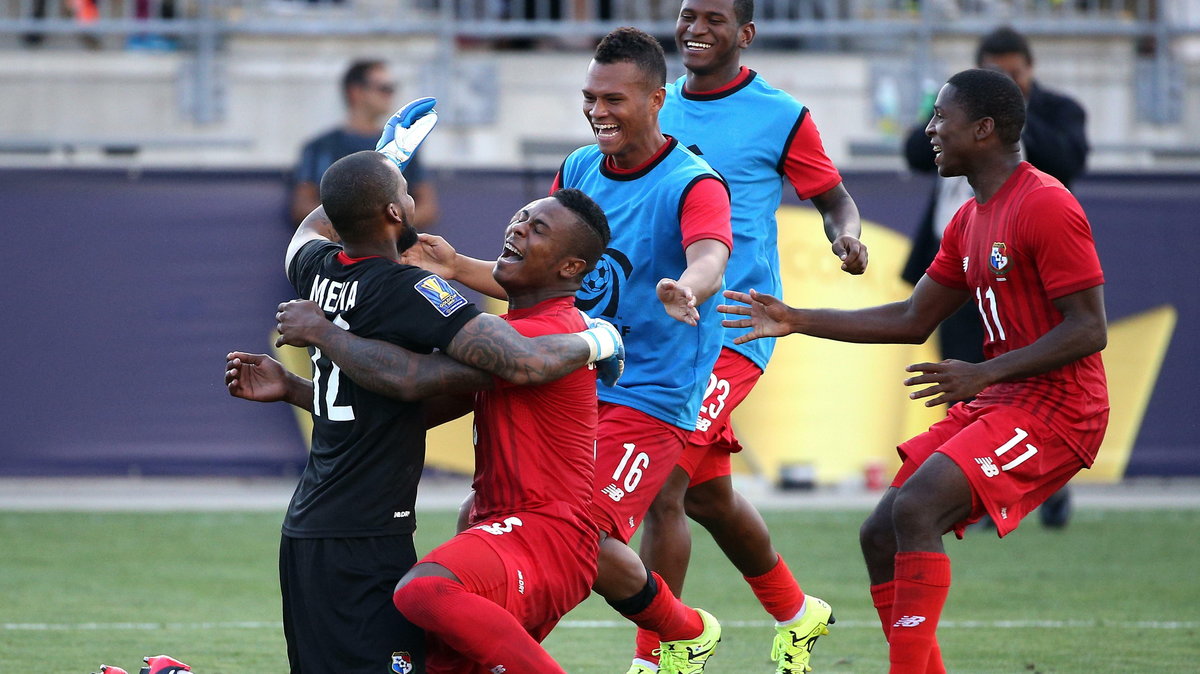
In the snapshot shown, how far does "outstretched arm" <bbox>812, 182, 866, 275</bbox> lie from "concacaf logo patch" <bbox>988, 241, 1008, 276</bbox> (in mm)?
423

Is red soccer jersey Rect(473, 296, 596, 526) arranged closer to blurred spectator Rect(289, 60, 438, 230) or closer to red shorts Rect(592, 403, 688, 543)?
red shorts Rect(592, 403, 688, 543)

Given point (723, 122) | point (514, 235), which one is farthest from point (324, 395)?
point (723, 122)

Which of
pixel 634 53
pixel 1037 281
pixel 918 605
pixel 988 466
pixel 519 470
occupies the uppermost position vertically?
pixel 634 53

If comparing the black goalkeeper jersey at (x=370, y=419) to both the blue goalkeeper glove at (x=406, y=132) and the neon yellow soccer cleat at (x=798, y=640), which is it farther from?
the neon yellow soccer cleat at (x=798, y=640)

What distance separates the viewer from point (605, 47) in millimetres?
5246

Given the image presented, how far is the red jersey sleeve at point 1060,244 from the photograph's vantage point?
4.95 m

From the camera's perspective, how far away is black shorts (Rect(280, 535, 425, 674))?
4387 millimetres

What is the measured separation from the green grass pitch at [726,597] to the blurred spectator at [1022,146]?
4.32 ft

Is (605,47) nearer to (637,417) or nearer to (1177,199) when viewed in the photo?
(637,417)

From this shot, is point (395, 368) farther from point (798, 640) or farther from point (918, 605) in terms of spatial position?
point (798, 640)

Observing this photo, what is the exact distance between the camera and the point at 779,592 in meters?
5.89

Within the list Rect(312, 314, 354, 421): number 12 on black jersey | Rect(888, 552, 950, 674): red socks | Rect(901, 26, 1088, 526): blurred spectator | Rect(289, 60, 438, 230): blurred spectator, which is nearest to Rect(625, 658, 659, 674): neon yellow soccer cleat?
Rect(888, 552, 950, 674): red socks

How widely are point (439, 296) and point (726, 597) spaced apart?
12.0 feet

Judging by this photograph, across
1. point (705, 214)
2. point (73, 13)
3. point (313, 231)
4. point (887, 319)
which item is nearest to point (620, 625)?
point (887, 319)
